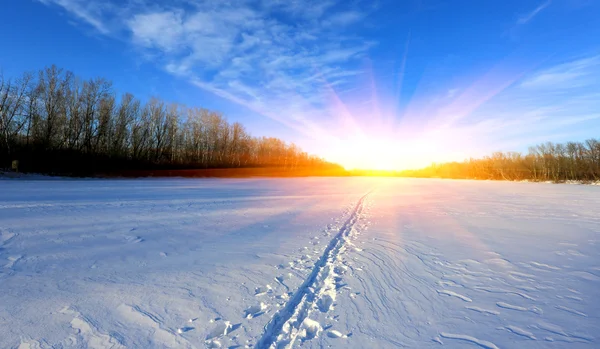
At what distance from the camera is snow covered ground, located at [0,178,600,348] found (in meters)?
3.06

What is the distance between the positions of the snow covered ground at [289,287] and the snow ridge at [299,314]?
0.02 m

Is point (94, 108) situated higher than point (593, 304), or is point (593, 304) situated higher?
point (94, 108)

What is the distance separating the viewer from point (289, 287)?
4.28 meters

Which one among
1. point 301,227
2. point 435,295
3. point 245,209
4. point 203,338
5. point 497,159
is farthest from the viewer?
point 497,159

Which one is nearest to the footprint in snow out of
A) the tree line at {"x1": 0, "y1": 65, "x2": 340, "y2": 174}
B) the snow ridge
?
the snow ridge

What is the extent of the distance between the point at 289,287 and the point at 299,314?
816mm

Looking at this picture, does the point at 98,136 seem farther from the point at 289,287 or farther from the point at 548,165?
the point at 548,165

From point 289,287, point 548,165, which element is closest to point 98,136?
point 289,287

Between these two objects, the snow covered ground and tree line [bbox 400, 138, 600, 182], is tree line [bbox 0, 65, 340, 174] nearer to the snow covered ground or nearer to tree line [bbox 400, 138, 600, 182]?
the snow covered ground

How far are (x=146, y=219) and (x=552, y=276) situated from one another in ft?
36.1

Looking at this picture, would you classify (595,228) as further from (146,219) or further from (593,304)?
(146,219)

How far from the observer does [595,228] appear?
920cm

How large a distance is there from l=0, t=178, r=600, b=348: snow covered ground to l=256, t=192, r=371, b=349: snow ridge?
22 millimetres

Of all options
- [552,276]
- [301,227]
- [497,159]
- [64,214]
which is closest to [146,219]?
[64,214]
